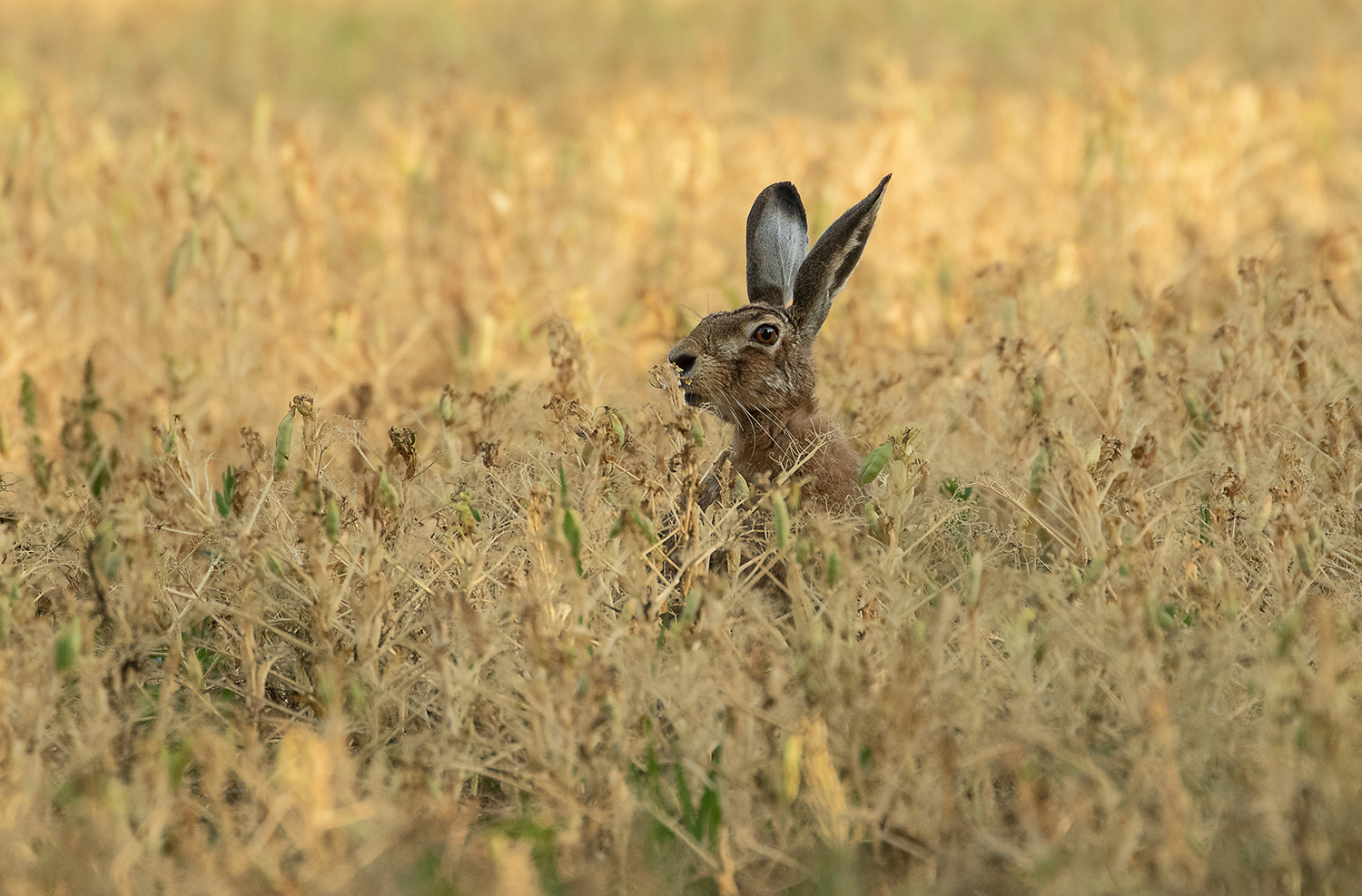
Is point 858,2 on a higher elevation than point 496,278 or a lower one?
higher

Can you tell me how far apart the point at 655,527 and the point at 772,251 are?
1.35 meters

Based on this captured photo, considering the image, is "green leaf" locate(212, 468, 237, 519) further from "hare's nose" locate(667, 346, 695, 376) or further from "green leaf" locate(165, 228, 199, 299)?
"green leaf" locate(165, 228, 199, 299)

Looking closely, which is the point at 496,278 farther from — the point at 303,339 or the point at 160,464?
the point at 160,464

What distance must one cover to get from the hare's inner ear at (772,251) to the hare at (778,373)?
259 mm

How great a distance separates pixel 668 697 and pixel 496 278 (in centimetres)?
342

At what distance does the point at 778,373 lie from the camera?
12.0 ft

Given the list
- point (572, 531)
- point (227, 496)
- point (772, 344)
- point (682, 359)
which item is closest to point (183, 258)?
point (227, 496)

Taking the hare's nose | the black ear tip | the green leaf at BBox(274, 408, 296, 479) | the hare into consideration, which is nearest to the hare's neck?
the hare

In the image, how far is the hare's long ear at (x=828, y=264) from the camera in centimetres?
364

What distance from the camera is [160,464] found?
11.0ft

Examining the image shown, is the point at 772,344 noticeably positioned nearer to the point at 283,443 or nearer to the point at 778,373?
the point at 778,373

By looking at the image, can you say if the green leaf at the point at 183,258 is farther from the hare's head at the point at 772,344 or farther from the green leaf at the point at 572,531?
the green leaf at the point at 572,531

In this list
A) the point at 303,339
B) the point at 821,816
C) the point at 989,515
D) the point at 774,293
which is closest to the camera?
the point at 821,816

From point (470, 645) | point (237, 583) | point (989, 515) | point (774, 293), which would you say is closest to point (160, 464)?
point (237, 583)
